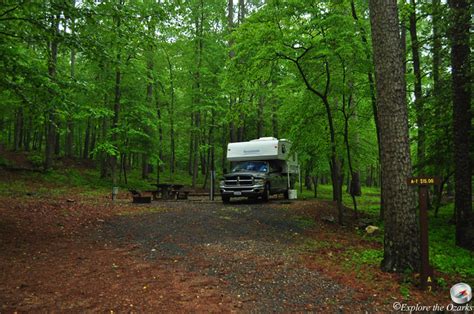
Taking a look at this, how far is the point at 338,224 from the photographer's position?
11.1 meters

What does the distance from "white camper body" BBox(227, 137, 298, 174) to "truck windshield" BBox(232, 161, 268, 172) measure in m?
0.36

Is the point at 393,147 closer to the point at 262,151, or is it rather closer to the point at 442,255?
the point at 442,255

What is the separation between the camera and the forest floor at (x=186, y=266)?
4352 mm

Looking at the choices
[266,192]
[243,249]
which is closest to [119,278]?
[243,249]

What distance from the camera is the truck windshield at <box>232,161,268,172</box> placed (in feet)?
52.5

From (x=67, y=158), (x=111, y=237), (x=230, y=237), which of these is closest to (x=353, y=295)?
(x=230, y=237)

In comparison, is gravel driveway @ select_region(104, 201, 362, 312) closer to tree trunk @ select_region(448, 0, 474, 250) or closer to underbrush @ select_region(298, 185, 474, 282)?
underbrush @ select_region(298, 185, 474, 282)

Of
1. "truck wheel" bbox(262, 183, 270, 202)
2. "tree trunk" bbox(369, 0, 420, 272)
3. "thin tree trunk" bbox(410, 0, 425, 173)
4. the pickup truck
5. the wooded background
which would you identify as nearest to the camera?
"tree trunk" bbox(369, 0, 420, 272)

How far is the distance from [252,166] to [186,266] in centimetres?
1067

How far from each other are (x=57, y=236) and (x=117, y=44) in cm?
486

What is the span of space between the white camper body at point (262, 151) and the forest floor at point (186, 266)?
6.37 m

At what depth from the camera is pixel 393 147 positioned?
18.5 ft

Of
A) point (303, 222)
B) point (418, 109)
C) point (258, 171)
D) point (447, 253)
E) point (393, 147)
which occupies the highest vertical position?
point (418, 109)

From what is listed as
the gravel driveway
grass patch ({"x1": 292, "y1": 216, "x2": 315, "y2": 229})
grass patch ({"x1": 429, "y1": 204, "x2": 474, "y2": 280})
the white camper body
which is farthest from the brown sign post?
the white camper body
